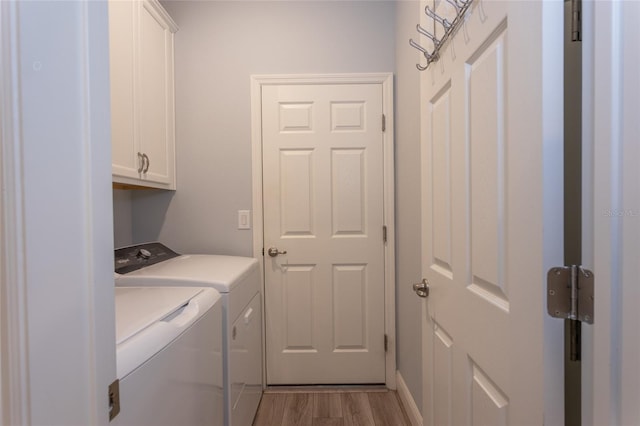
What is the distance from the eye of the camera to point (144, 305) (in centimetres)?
101

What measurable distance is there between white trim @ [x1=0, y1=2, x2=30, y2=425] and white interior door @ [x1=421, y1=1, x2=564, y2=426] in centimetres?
77

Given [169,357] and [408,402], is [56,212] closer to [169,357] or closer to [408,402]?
[169,357]

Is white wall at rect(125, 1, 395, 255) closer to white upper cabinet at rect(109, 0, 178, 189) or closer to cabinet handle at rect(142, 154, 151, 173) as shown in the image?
white upper cabinet at rect(109, 0, 178, 189)

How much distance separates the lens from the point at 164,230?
2.15m

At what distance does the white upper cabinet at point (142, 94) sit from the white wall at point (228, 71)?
0.12 metres

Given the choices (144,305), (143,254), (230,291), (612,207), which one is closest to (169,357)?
(144,305)

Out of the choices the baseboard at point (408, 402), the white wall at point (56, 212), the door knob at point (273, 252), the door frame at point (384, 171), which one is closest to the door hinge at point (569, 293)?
the white wall at point (56, 212)

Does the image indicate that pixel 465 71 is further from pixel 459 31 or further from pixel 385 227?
pixel 385 227

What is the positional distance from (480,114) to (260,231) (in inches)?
63.4

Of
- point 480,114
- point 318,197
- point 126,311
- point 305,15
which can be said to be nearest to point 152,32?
point 305,15

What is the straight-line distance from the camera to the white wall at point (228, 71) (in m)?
2.11

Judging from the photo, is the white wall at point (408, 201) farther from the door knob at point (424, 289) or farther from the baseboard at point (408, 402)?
the door knob at point (424, 289)

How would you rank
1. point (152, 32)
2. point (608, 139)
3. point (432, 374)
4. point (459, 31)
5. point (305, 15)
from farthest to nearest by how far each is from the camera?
point (305, 15), point (152, 32), point (432, 374), point (459, 31), point (608, 139)

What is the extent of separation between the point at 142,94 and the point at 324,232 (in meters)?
1.32
